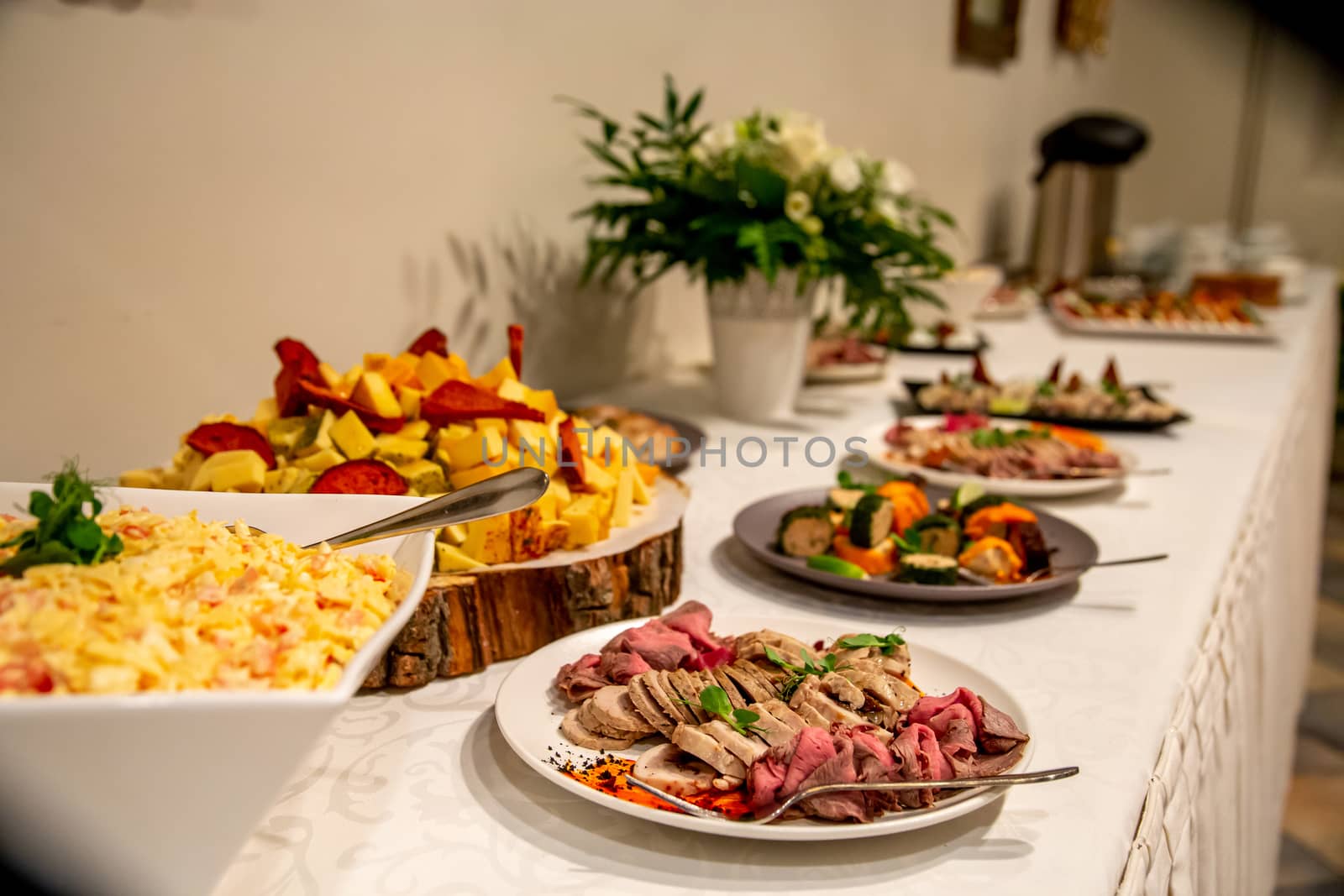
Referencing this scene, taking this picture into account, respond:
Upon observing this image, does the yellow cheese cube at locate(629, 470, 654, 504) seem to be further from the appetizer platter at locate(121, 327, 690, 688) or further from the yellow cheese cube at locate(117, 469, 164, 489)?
the yellow cheese cube at locate(117, 469, 164, 489)

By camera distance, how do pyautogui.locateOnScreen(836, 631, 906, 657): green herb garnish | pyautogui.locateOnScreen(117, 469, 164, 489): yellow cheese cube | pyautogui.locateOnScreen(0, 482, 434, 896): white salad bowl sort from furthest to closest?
1. pyautogui.locateOnScreen(117, 469, 164, 489): yellow cheese cube
2. pyautogui.locateOnScreen(836, 631, 906, 657): green herb garnish
3. pyautogui.locateOnScreen(0, 482, 434, 896): white salad bowl

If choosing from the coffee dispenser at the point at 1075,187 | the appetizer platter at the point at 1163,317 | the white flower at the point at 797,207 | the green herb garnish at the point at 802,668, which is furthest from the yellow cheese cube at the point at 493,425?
the coffee dispenser at the point at 1075,187

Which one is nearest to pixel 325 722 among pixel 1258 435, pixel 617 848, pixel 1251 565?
pixel 617 848

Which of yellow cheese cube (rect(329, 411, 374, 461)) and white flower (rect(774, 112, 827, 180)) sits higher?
white flower (rect(774, 112, 827, 180))

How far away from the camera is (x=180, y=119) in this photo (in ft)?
3.38

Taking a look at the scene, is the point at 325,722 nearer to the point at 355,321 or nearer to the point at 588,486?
the point at 588,486

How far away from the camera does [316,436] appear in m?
0.86

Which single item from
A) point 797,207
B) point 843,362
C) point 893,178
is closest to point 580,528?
point 797,207

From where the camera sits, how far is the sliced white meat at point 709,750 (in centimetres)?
58

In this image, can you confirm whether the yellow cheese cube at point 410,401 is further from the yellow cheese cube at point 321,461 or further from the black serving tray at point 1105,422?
the black serving tray at point 1105,422

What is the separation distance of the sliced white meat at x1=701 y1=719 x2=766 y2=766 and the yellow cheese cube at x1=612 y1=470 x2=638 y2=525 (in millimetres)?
320

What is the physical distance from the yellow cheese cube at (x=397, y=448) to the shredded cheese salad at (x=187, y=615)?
0.89 feet

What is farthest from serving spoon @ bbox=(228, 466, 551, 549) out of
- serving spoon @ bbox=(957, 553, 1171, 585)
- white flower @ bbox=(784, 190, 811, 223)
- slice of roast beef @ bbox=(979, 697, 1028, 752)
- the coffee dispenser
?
the coffee dispenser

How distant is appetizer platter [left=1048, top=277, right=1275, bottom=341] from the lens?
96.8 inches
